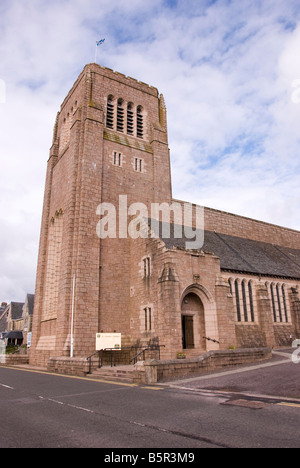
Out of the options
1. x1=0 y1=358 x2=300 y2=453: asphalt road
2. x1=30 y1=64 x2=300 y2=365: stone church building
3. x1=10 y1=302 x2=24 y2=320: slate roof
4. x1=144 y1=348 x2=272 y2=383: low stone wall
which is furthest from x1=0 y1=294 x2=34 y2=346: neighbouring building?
x1=0 y1=358 x2=300 y2=453: asphalt road

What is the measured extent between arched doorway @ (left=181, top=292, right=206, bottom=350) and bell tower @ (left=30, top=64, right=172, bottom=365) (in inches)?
195

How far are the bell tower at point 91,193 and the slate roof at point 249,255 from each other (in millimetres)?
5579

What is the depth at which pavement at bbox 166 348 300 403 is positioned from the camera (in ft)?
34.6

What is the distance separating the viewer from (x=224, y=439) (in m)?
5.43

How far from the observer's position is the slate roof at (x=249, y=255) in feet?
84.8

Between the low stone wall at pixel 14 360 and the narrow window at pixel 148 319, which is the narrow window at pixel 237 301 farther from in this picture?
the low stone wall at pixel 14 360

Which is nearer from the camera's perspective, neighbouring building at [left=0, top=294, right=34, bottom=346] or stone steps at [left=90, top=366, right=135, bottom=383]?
stone steps at [left=90, top=366, right=135, bottom=383]

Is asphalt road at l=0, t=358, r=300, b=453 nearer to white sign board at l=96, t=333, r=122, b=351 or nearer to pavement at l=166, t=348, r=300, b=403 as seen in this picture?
pavement at l=166, t=348, r=300, b=403

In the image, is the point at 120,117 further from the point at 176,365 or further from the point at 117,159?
the point at 176,365

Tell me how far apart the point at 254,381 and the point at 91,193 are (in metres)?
18.1

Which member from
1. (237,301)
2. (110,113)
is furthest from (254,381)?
(110,113)

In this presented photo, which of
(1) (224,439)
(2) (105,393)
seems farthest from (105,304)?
(1) (224,439)

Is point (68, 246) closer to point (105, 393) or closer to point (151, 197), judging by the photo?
point (151, 197)

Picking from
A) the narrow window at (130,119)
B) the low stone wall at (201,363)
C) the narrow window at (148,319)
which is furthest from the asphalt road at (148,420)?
the narrow window at (130,119)
